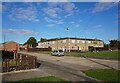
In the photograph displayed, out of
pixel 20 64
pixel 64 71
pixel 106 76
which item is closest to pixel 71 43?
pixel 20 64

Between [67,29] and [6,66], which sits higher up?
[67,29]

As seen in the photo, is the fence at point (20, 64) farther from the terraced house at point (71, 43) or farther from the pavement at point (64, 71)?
the terraced house at point (71, 43)

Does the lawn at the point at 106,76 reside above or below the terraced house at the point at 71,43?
below

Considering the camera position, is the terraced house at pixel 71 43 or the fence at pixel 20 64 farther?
the terraced house at pixel 71 43

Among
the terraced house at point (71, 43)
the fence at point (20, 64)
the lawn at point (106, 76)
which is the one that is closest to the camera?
the lawn at point (106, 76)

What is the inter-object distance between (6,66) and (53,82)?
6.56 metres

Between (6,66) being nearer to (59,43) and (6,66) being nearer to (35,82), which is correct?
(35,82)

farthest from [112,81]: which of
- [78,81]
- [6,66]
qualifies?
[6,66]

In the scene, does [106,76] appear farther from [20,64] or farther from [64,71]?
[20,64]

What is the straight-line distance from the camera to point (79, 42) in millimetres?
93625

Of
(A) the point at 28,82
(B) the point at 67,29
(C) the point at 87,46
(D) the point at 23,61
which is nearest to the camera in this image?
(A) the point at 28,82

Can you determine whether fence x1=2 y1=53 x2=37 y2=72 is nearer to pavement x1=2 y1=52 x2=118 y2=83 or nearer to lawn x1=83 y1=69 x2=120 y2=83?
pavement x1=2 y1=52 x2=118 y2=83

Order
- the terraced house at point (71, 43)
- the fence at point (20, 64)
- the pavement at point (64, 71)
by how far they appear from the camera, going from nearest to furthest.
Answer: the pavement at point (64, 71)
the fence at point (20, 64)
the terraced house at point (71, 43)

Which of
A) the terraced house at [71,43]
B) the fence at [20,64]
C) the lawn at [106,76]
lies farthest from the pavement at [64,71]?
the terraced house at [71,43]
